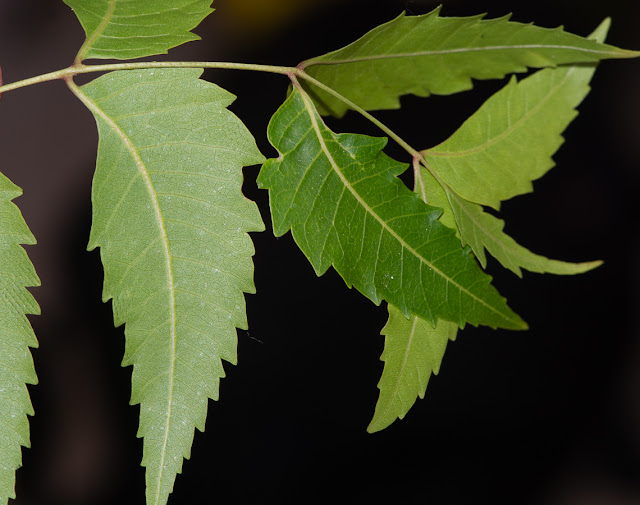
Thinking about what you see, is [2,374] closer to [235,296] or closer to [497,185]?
[235,296]

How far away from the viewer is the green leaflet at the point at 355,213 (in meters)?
0.34

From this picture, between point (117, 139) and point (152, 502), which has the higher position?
point (117, 139)

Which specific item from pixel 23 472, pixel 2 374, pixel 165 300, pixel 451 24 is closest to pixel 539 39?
pixel 451 24

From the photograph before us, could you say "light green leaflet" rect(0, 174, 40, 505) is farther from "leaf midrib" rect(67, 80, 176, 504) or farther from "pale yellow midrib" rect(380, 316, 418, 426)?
"pale yellow midrib" rect(380, 316, 418, 426)

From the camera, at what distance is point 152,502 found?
330 millimetres

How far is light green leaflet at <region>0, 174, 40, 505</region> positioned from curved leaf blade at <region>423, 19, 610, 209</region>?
277mm

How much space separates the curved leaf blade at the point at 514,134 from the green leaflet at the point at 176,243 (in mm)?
155

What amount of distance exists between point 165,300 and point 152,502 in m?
0.12

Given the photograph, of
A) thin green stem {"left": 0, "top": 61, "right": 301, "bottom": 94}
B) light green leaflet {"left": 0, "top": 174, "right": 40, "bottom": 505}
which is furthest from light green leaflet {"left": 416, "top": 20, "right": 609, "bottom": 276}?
light green leaflet {"left": 0, "top": 174, "right": 40, "bottom": 505}

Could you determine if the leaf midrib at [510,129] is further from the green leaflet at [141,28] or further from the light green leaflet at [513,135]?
the green leaflet at [141,28]

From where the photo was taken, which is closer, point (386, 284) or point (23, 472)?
point (386, 284)

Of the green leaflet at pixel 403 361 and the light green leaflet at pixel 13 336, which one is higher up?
the light green leaflet at pixel 13 336

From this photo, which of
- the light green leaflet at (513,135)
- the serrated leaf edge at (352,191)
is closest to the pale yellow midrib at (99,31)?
the serrated leaf edge at (352,191)

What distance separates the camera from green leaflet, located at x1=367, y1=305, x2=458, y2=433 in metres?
0.37
